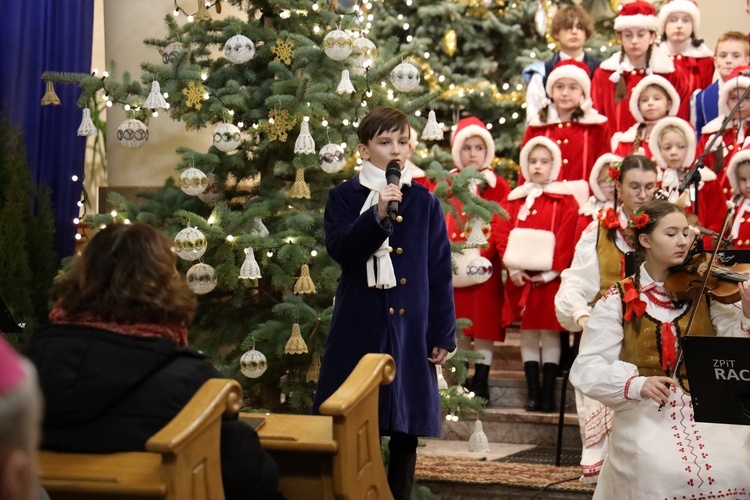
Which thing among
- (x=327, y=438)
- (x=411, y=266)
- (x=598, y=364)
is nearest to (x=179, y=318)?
(x=327, y=438)

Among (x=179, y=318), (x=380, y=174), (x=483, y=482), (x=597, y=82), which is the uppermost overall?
(x=597, y=82)

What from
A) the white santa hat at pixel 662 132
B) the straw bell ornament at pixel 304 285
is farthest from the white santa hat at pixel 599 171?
the straw bell ornament at pixel 304 285

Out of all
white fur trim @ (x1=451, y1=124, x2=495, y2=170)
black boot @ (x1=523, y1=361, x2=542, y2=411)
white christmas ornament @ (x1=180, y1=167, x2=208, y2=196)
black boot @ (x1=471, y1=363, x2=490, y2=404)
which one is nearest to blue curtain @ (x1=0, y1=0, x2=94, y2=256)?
white christmas ornament @ (x1=180, y1=167, x2=208, y2=196)

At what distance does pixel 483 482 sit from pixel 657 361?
1.50 metres

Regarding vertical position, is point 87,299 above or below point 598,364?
above

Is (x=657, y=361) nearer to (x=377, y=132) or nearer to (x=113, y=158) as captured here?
(x=377, y=132)

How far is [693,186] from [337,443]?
3.59 meters

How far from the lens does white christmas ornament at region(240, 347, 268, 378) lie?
15.4 feet

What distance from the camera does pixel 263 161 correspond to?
5.27 metres

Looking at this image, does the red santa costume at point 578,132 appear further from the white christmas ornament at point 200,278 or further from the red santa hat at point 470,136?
the white christmas ornament at point 200,278

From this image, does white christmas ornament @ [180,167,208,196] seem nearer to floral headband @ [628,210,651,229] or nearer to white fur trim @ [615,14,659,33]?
floral headband @ [628,210,651,229]

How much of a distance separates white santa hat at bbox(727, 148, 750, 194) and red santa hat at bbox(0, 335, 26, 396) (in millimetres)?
4923

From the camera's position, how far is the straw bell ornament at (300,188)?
16.2ft

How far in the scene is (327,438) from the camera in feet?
9.74
